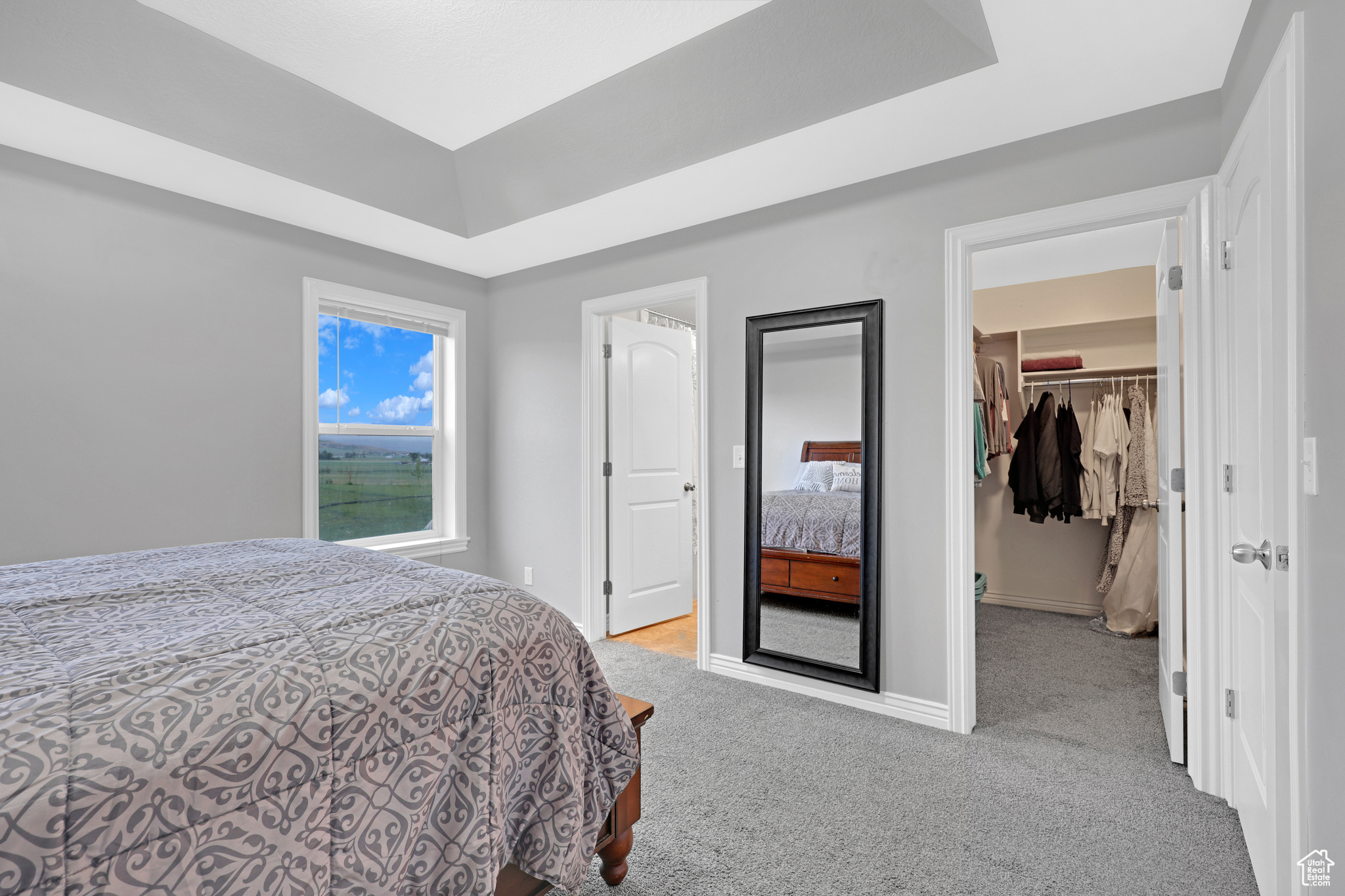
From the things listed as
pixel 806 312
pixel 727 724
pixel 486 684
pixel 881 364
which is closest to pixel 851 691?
pixel 727 724

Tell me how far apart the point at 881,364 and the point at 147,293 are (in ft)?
Answer: 10.4

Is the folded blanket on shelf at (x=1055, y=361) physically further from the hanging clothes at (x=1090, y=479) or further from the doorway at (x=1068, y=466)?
the hanging clothes at (x=1090, y=479)

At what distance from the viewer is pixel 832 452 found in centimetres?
292

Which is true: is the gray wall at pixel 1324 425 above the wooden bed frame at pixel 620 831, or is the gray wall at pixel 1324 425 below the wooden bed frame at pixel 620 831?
above

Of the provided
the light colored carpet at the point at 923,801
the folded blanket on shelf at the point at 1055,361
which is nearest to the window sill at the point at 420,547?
the light colored carpet at the point at 923,801

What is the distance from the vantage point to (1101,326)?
4.39 m

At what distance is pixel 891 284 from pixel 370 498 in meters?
3.03

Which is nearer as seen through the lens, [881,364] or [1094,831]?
[1094,831]

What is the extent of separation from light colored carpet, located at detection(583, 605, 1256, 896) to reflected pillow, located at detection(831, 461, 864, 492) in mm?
957

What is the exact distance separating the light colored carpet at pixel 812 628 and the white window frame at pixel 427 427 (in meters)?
2.05

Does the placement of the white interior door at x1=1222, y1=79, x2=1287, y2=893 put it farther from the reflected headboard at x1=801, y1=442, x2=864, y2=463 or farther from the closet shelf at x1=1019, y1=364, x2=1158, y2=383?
the closet shelf at x1=1019, y1=364, x2=1158, y2=383

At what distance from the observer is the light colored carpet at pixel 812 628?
2.86m

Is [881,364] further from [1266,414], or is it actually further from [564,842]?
[564,842]

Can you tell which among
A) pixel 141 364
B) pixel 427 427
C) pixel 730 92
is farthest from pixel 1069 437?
pixel 141 364
